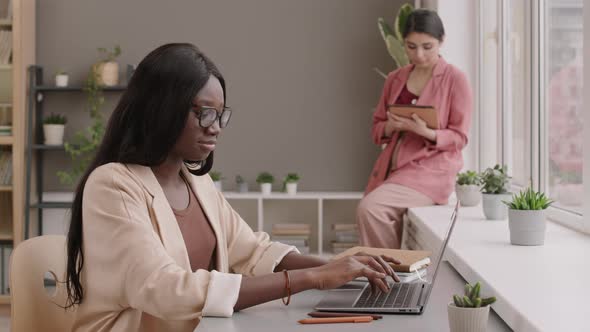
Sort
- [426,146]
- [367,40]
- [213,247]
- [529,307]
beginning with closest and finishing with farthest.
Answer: [529,307] < [213,247] < [426,146] < [367,40]

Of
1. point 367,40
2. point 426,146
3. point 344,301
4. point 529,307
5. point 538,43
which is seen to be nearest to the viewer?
point 529,307

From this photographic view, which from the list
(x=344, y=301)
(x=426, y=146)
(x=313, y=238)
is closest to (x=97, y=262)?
(x=344, y=301)

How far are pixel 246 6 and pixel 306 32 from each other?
434mm

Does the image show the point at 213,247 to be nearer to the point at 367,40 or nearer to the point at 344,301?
the point at 344,301

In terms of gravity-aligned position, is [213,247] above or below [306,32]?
below

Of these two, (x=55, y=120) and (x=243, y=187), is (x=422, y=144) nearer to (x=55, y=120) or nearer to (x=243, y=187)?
(x=243, y=187)

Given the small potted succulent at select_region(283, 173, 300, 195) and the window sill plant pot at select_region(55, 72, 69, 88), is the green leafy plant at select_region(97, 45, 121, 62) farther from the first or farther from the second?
the small potted succulent at select_region(283, 173, 300, 195)

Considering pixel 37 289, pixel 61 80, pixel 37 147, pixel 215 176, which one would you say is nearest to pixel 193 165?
pixel 37 289

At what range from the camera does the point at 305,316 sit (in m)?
1.61

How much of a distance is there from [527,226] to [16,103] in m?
3.80

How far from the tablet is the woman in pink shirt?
26 mm

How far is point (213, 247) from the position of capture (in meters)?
2.03

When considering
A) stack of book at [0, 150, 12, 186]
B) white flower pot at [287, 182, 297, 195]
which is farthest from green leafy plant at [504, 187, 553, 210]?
stack of book at [0, 150, 12, 186]

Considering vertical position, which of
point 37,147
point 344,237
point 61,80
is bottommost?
point 344,237
